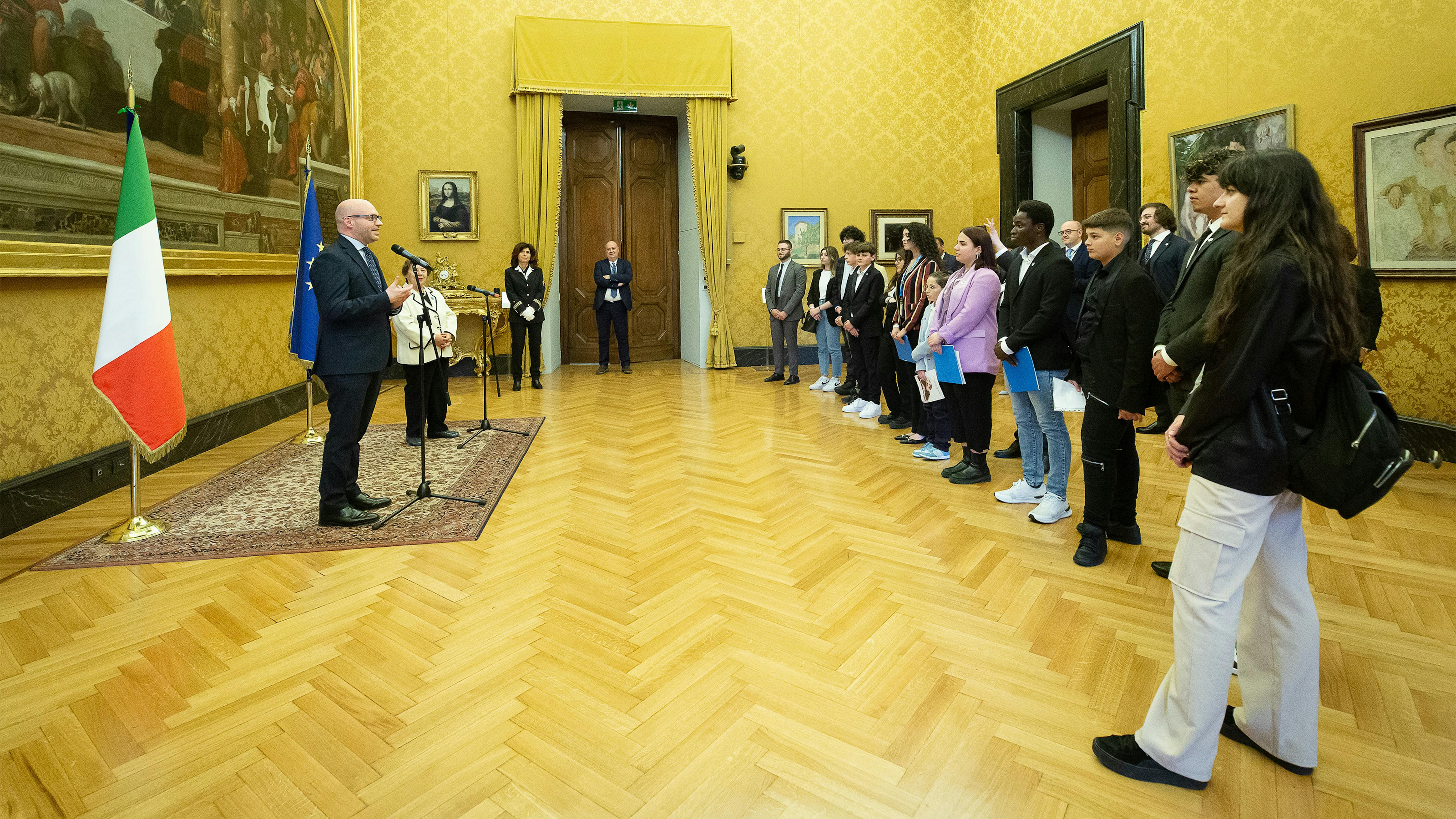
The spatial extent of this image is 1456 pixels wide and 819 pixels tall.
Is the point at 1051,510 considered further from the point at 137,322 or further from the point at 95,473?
the point at 95,473

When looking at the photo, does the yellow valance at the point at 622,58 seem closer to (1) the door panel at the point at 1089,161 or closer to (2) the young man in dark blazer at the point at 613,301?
(2) the young man in dark blazer at the point at 613,301

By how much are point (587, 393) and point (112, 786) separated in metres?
6.91

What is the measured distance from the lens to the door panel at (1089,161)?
9273 millimetres

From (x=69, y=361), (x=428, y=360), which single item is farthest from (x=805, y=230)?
(x=69, y=361)

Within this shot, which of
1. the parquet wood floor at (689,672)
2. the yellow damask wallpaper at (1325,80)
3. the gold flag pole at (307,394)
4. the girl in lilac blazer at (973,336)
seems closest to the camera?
the parquet wood floor at (689,672)

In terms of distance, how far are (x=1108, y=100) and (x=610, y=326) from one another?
663cm

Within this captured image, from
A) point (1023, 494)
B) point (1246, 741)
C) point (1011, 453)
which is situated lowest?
point (1246, 741)

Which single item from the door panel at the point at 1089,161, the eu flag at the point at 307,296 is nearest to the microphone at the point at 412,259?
the eu flag at the point at 307,296

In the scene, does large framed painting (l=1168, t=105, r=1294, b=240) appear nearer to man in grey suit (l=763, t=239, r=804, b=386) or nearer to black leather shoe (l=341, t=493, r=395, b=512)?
man in grey suit (l=763, t=239, r=804, b=386)

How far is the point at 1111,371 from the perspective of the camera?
132 inches

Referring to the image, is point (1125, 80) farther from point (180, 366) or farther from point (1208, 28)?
point (180, 366)

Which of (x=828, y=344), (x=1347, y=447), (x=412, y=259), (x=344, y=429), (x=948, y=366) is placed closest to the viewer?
(x=1347, y=447)

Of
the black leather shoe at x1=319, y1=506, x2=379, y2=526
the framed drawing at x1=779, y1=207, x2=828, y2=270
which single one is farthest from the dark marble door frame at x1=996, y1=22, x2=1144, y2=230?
the black leather shoe at x1=319, y1=506, x2=379, y2=526

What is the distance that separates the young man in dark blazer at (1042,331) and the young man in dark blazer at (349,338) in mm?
3144
